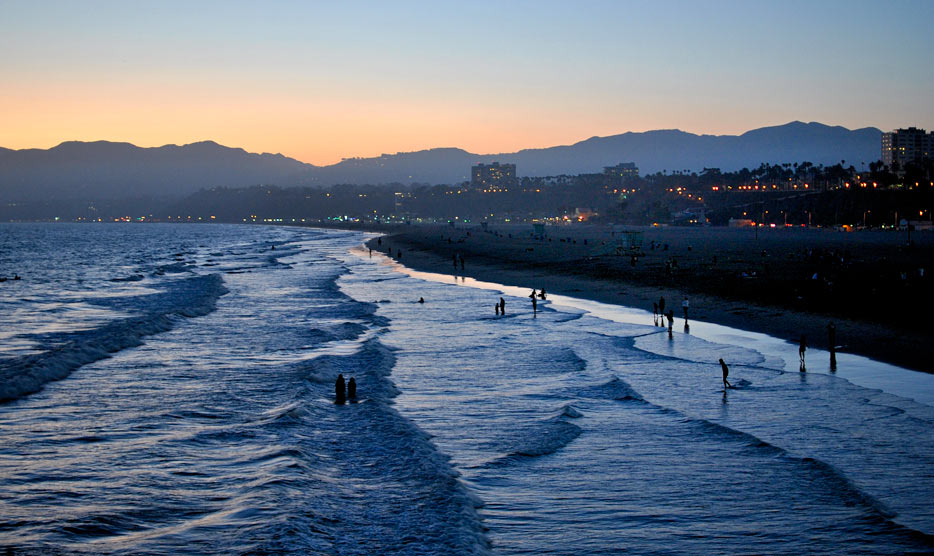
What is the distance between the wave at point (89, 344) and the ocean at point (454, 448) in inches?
8.8

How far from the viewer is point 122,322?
38562 mm

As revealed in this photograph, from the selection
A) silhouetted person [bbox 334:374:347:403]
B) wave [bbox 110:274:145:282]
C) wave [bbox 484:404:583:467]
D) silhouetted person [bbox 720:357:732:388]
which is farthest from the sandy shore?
wave [bbox 110:274:145:282]

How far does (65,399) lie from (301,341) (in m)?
11.7

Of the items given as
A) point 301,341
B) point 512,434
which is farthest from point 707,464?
point 301,341

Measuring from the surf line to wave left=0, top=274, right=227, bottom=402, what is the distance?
21.3 m

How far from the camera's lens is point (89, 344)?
31109mm

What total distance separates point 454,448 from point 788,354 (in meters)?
15.4

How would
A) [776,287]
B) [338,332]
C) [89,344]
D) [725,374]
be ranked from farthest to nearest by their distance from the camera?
[776,287]
[338,332]
[89,344]
[725,374]

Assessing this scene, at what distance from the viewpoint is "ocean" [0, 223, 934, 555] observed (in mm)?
12242

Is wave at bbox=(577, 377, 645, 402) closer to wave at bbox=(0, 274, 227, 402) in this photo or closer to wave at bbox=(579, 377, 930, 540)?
wave at bbox=(579, 377, 930, 540)

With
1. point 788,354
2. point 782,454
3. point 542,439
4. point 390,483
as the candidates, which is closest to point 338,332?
point 542,439

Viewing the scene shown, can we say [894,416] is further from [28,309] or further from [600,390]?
[28,309]

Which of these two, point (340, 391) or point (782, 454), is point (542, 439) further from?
point (340, 391)

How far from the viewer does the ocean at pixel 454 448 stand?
1224 cm
